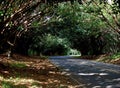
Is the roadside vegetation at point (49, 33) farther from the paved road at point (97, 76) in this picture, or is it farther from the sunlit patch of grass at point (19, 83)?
the paved road at point (97, 76)

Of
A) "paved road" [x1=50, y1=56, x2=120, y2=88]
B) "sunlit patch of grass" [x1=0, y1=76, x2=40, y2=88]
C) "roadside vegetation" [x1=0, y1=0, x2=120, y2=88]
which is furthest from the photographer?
"roadside vegetation" [x1=0, y1=0, x2=120, y2=88]

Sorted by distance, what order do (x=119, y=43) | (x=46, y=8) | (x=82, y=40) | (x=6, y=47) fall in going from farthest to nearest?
(x=82, y=40) → (x=119, y=43) → (x=6, y=47) → (x=46, y=8)

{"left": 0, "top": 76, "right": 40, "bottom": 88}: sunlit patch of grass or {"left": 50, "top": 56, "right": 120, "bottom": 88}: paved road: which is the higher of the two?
{"left": 0, "top": 76, "right": 40, "bottom": 88}: sunlit patch of grass

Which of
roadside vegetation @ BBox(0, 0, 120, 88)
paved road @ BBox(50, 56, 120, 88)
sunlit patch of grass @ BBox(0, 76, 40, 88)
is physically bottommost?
paved road @ BBox(50, 56, 120, 88)

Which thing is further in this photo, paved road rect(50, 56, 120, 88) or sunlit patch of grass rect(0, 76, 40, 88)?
paved road rect(50, 56, 120, 88)

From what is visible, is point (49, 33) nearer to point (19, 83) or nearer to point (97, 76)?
point (97, 76)

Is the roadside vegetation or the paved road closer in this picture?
the paved road

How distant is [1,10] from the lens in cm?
1666

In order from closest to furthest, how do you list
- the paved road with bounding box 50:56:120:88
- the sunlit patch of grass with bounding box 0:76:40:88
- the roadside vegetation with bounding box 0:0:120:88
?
the sunlit patch of grass with bounding box 0:76:40:88, the paved road with bounding box 50:56:120:88, the roadside vegetation with bounding box 0:0:120:88

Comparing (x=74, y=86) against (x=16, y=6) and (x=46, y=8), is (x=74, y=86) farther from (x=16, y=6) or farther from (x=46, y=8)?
(x=46, y=8)

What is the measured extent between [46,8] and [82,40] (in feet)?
120

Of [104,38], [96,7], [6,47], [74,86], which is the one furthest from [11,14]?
[104,38]

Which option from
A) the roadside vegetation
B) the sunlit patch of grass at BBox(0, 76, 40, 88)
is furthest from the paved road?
the sunlit patch of grass at BBox(0, 76, 40, 88)

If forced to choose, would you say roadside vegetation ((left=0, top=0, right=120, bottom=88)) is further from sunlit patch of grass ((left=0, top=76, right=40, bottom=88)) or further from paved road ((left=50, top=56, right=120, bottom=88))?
paved road ((left=50, top=56, right=120, bottom=88))
